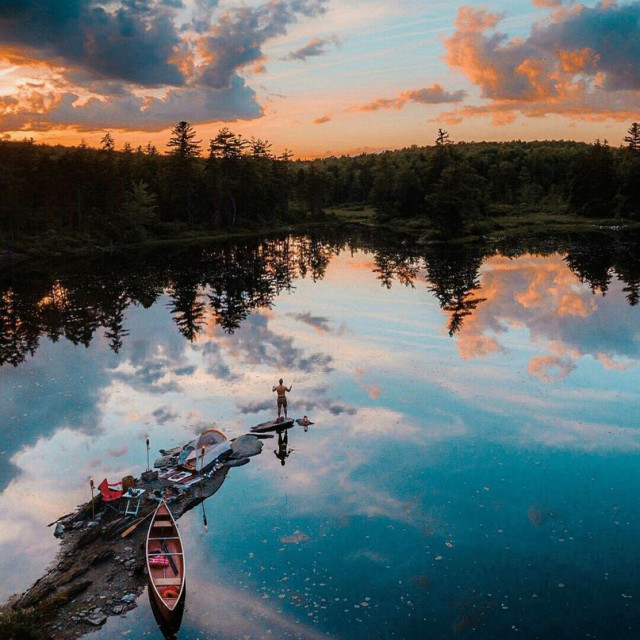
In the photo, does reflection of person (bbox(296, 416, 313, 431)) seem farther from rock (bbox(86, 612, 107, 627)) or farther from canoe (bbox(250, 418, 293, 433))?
rock (bbox(86, 612, 107, 627))

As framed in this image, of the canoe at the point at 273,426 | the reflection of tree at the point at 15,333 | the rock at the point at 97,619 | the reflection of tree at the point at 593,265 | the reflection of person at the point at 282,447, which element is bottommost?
the rock at the point at 97,619

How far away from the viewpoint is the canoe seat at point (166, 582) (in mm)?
16812

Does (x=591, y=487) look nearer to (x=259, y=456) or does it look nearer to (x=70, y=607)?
(x=259, y=456)

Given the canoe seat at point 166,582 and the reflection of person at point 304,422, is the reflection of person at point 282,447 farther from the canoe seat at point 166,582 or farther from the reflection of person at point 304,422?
the canoe seat at point 166,582

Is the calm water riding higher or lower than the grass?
lower

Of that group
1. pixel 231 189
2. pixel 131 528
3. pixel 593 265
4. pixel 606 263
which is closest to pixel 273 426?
pixel 131 528

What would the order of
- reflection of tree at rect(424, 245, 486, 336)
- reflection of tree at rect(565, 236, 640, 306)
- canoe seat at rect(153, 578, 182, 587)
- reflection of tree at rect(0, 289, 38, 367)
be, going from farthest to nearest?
reflection of tree at rect(565, 236, 640, 306) < reflection of tree at rect(424, 245, 486, 336) < reflection of tree at rect(0, 289, 38, 367) < canoe seat at rect(153, 578, 182, 587)

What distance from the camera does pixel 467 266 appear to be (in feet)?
250

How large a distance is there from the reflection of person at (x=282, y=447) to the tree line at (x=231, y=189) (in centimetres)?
7685

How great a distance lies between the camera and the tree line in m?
101

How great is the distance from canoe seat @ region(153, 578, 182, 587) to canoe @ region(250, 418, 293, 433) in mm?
11633

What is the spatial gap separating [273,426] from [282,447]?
179 centimetres

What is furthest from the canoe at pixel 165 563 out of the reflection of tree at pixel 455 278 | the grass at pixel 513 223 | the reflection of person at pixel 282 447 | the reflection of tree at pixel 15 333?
the grass at pixel 513 223

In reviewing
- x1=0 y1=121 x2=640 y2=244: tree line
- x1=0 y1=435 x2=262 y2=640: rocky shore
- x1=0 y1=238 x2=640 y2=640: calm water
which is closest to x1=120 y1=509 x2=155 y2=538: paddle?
x1=0 y1=435 x2=262 y2=640: rocky shore
